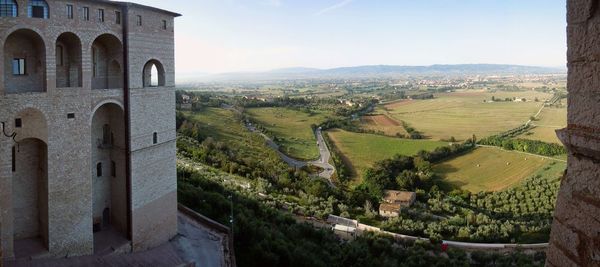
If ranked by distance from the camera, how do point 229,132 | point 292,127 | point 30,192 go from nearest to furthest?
1. point 30,192
2. point 229,132
3. point 292,127

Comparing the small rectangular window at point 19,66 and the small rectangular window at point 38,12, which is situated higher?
the small rectangular window at point 38,12

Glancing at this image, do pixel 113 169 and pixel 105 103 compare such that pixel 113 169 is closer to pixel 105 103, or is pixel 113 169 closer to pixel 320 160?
pixel 105 103

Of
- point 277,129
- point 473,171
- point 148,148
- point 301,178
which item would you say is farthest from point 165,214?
point 277,129

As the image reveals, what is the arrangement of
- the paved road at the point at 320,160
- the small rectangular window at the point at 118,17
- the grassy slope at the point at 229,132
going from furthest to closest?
the grassy slope at the point at 229,132, the paved road at the point at 320,160, the small rectangular window at the point at 118,17

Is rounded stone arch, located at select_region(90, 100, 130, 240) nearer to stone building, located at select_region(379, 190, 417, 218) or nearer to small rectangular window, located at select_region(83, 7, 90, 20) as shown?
small rectangular window, located at select_region(83, 7, 90, 20)

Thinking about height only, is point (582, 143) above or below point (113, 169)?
above

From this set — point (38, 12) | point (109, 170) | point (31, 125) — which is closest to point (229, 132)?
point (109, 170)

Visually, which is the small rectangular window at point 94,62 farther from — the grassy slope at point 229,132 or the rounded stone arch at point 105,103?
the grassy slope at point 229,132

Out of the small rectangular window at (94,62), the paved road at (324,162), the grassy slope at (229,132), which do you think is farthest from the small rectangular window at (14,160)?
the grassy slope at (229,132)
